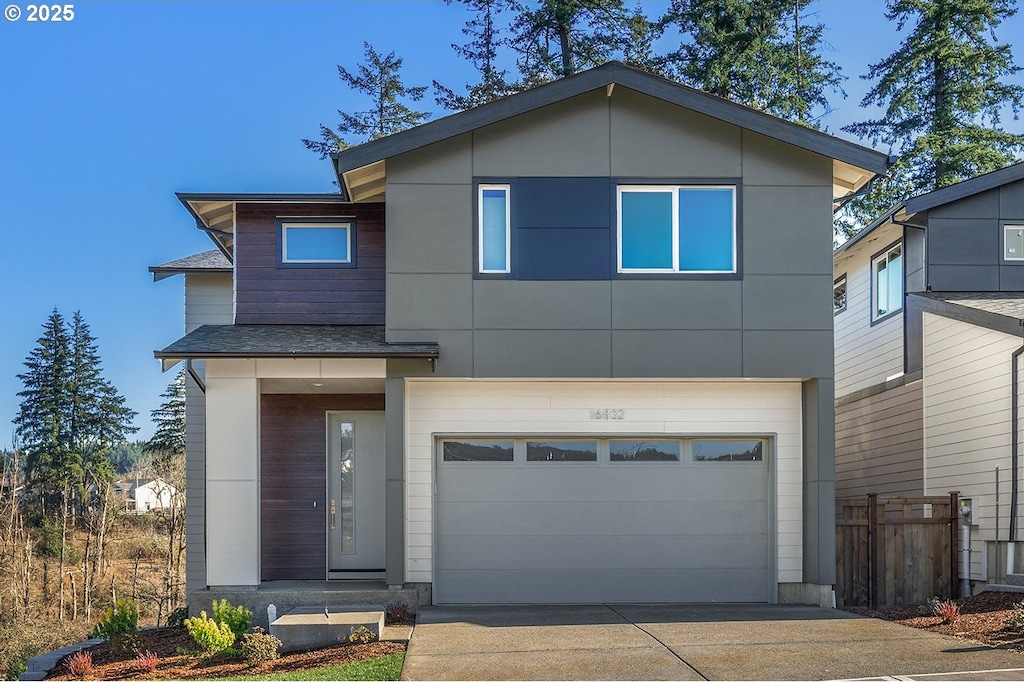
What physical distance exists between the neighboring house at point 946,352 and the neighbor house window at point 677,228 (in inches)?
148

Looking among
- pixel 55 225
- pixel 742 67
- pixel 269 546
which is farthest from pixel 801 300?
pixel 55 225

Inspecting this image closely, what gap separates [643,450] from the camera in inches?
530

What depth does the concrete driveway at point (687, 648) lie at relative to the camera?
28.2 feet

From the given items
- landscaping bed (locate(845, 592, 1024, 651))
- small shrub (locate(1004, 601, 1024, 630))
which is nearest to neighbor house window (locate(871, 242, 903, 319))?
landscaping bed (locate(845, 592, 1024, 651))

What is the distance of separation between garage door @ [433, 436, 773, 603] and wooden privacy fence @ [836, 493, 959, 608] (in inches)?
47.2

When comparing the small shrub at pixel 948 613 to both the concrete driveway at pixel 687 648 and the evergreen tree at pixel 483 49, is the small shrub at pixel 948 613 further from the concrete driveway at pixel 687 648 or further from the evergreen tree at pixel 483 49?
the evergreen tree at pixel 483 49

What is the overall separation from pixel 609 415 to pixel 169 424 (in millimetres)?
36404

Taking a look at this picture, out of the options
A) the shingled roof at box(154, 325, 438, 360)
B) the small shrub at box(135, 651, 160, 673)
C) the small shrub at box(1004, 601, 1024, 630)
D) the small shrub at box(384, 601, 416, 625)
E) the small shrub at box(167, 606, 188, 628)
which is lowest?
the small shrub at box(167, 606, 188, 628)

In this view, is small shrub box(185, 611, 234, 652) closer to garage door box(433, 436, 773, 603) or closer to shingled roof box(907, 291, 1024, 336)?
garage door box(433, 436, 773, 603)

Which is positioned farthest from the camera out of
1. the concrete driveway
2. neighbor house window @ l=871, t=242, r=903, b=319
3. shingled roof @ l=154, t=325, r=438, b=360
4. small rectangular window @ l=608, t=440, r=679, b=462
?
neighbor house window @ l=871, t=242, r=903, b=319

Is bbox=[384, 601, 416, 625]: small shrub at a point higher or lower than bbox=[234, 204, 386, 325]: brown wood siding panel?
lower

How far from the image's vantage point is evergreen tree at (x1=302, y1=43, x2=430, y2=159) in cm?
3231

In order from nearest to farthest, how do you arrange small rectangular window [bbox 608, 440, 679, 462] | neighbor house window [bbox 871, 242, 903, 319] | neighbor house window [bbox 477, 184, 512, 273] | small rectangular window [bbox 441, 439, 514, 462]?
neighbor house window [bbox 477, 184, 512, 273] → small rectangular window [bbox 441, 439, 514, 462] → small rectangular window [bbox 608, 440, 679, 462] → neighbor house window [bbox 871, 242, 903, 319]

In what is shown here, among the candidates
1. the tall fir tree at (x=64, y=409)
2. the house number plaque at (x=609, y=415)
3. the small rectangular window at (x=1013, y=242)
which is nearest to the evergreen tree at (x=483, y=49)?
the small rectangular window at (x=1013, y=242)
